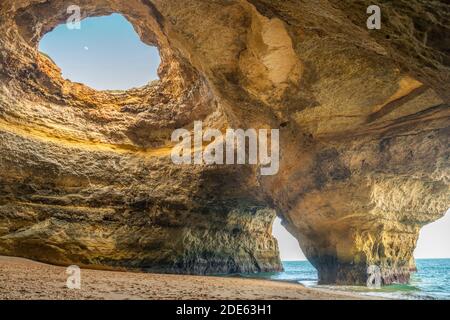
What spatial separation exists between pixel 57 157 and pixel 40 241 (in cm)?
261

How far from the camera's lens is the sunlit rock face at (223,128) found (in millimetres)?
6668

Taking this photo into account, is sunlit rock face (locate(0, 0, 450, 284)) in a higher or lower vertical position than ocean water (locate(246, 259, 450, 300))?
higher

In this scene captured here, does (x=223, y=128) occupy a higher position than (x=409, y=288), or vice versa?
(x=223, y=128)

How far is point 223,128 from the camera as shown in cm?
1152

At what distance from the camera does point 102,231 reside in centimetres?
1084

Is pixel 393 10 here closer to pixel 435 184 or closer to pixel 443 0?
pixel 443 0

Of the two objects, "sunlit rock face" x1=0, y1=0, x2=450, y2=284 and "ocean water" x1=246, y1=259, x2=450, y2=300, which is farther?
"ocean water" x1=246, y1=259, x2=450, y2=300

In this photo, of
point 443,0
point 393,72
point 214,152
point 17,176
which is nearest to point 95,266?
point 17,176

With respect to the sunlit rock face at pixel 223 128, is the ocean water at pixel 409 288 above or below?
below

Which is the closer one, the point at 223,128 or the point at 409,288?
the point at 409,288

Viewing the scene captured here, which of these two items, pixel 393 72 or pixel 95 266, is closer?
pixel 393 72

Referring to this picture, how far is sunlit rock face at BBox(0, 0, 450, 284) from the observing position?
6.67m

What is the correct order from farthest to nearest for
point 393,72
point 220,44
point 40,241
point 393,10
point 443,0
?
point 40,241
point 220,44
point 393,72
point 393,10
point 443,0

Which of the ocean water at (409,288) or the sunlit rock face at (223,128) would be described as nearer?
the sunlit rock face at (223,128)
